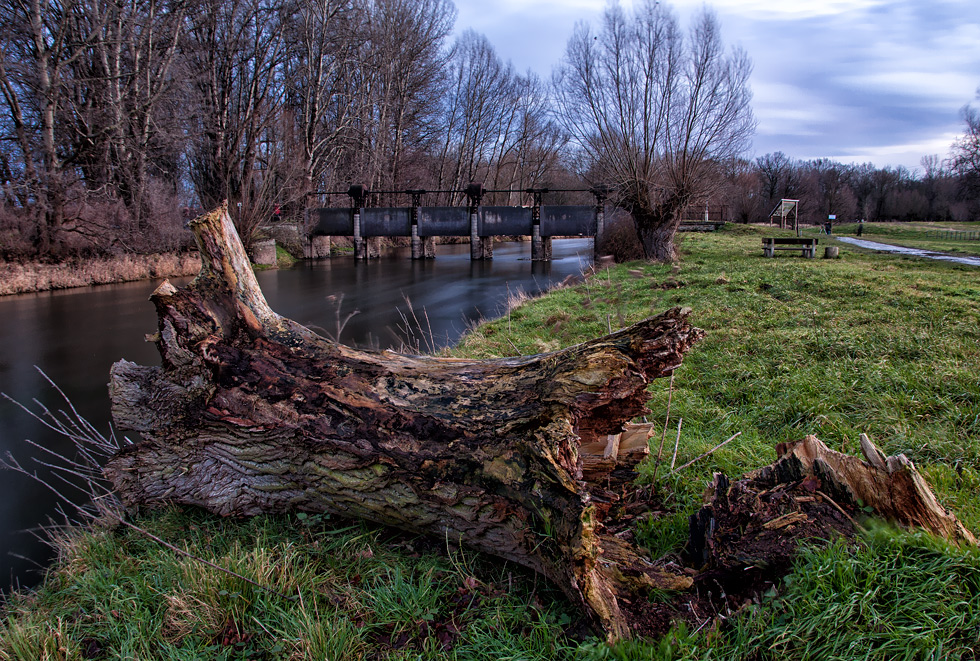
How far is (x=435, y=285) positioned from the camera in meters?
20.4

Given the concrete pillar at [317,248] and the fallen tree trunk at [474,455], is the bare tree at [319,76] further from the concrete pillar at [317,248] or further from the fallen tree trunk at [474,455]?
the fallen tree trunk at [474,455]

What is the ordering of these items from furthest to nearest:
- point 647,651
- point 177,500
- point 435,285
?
point 435,285 < point 177,500 < point 647,651

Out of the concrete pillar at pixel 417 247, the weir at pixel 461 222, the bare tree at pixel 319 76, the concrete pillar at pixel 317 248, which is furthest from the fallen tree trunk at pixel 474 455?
the bare tree at pixel 319 76

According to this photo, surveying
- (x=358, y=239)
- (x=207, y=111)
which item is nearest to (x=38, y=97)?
(x=207, y=111)

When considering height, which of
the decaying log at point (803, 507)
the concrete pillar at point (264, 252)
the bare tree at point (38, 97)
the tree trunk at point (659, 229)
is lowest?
the decaying log at point (803, 507)

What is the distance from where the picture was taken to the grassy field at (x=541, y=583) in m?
1.97

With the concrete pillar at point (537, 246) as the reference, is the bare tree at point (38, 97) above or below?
above

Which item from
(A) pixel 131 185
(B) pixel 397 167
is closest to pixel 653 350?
(A) pixel 131 185

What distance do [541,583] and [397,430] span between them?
102 cm

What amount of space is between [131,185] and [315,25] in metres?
15.6

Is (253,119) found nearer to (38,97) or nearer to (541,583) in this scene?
(38,97)

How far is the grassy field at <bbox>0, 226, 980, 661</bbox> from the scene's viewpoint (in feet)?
6.45

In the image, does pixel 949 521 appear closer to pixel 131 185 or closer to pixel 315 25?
pixel 131 185

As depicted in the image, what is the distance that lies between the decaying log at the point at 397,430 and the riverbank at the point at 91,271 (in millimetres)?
16249
